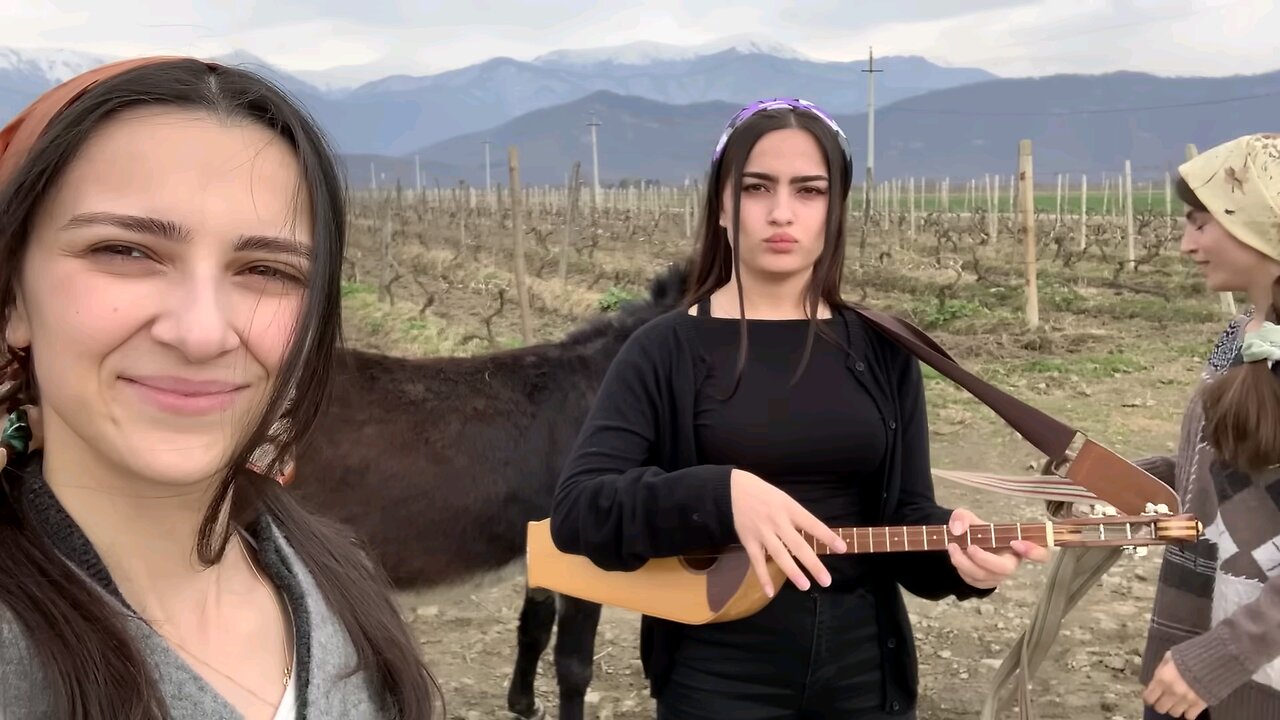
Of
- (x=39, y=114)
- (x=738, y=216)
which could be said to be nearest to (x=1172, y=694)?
(x=738, y=216)

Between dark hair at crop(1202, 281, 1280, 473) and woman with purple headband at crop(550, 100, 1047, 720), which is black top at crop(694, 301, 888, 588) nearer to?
woman with purple headband at crop(550, 100, 1047, 720)

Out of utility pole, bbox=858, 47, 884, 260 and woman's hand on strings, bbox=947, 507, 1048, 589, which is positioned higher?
utility pole, bbox=858, 47, 884, 260

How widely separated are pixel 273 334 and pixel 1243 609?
6.00 ft

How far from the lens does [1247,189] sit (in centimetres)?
189

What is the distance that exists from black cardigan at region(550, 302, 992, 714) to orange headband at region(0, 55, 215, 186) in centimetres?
95

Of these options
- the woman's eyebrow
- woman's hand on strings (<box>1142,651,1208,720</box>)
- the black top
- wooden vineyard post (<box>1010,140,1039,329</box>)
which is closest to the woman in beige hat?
woman's hand on strings (<box>1142,651,1208,720</box>)

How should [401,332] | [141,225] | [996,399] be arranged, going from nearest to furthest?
1. [141,225]
2. [996,399]
3. [401,332]

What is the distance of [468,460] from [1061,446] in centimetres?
230

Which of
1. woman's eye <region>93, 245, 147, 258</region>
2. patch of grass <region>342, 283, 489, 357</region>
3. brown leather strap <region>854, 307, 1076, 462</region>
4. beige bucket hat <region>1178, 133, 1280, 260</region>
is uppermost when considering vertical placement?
beige bucket hat <region>1178, 133, 1280, 260</region>

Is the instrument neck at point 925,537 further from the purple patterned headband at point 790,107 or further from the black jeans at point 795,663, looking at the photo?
the purple patterned headband at point 790,107

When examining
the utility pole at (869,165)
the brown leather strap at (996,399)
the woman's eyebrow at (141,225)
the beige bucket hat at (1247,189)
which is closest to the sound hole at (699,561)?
the brown leather strap at (996,399)

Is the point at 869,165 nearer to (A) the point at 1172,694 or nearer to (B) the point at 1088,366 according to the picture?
(B) the point at 1088,366

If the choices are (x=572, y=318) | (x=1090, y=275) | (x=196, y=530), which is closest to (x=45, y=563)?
(x=196, y=530)

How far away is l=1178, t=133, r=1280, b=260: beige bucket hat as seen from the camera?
1864mm
